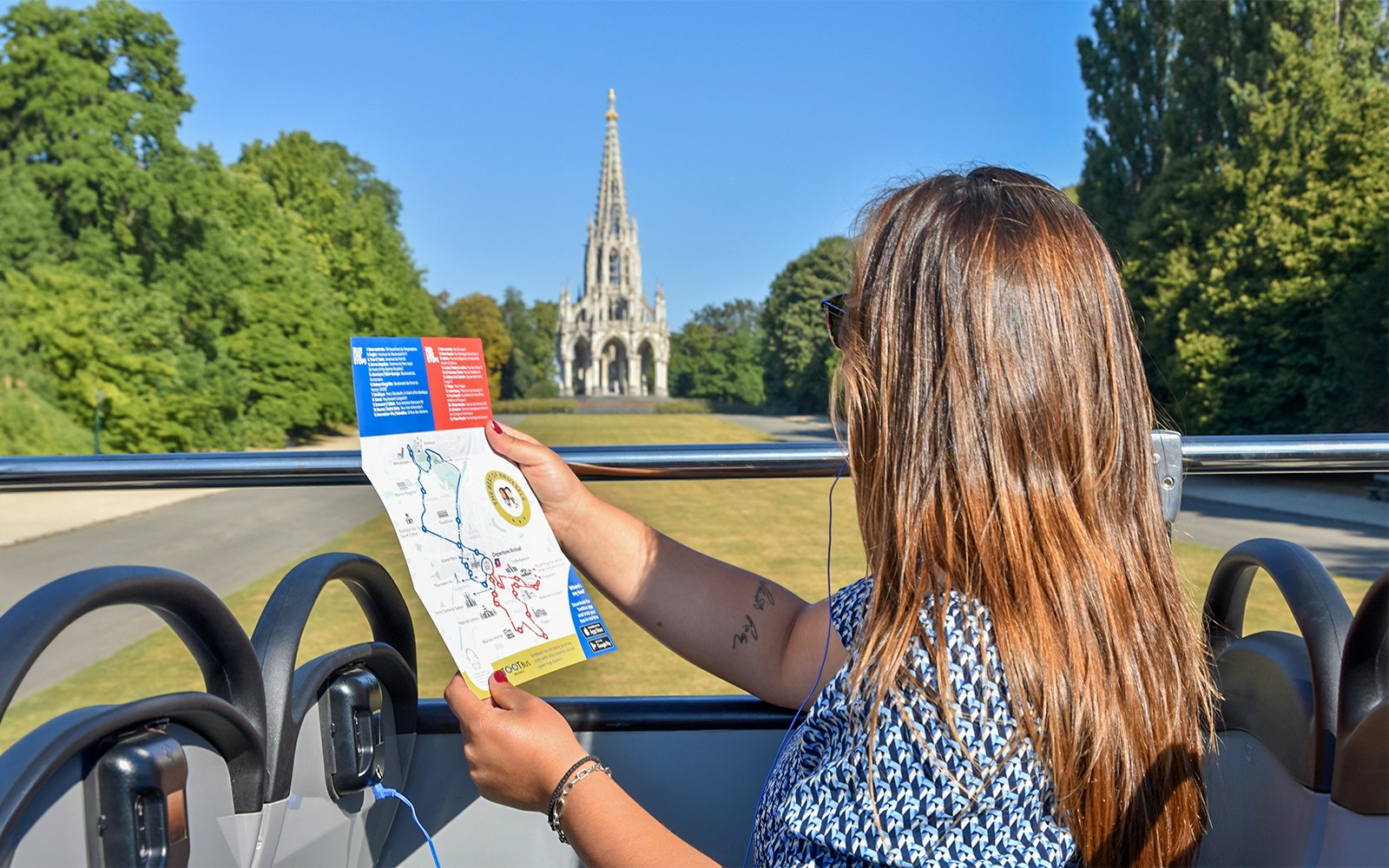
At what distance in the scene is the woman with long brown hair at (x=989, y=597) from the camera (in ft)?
3.34

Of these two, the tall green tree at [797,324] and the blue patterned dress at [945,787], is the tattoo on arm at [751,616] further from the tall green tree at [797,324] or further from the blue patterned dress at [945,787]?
the tall green tree at [797,324]

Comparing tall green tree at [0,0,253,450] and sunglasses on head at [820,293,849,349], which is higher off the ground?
tall green tree at [0,0,253,450]

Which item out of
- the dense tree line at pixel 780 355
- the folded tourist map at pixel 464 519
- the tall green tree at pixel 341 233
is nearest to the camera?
the folded tourist map at pixel 464 519

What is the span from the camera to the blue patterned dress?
1.01 meters

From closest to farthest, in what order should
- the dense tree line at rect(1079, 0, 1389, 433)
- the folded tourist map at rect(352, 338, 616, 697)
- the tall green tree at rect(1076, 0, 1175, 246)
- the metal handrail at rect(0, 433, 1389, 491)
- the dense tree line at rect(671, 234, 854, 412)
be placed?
the folded tourist map at rect(352, 338, 616, 697)
the metal handrail at rect(0, 433, 1389, 491)
the dense tree line at rect(1079, 0, 1389, 433)
the tall green tree at rect(1076, 0, 1175, 246)
the dense tree line at rect(671, 234, 854, 412)

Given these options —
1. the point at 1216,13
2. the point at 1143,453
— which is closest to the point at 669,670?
the point at 1143,453

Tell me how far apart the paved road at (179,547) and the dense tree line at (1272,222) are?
11888mm

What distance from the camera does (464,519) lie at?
1.33 meters

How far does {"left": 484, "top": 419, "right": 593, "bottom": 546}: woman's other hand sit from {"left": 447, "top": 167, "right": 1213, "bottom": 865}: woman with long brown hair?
1.32ft

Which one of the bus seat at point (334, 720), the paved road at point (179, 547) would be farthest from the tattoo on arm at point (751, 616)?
the paved road at point (179, 547)

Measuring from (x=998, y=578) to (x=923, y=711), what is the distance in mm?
155

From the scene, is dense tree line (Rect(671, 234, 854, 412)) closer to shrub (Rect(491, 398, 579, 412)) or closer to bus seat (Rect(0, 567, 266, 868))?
shrub (Rect(491, 398, 579, 412))

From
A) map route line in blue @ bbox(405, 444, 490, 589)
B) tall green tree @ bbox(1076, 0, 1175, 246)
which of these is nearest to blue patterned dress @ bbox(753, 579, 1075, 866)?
map route line in blue @ bbox(405, 444, 490, 589)

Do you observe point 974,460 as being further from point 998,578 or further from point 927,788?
point 927,788
